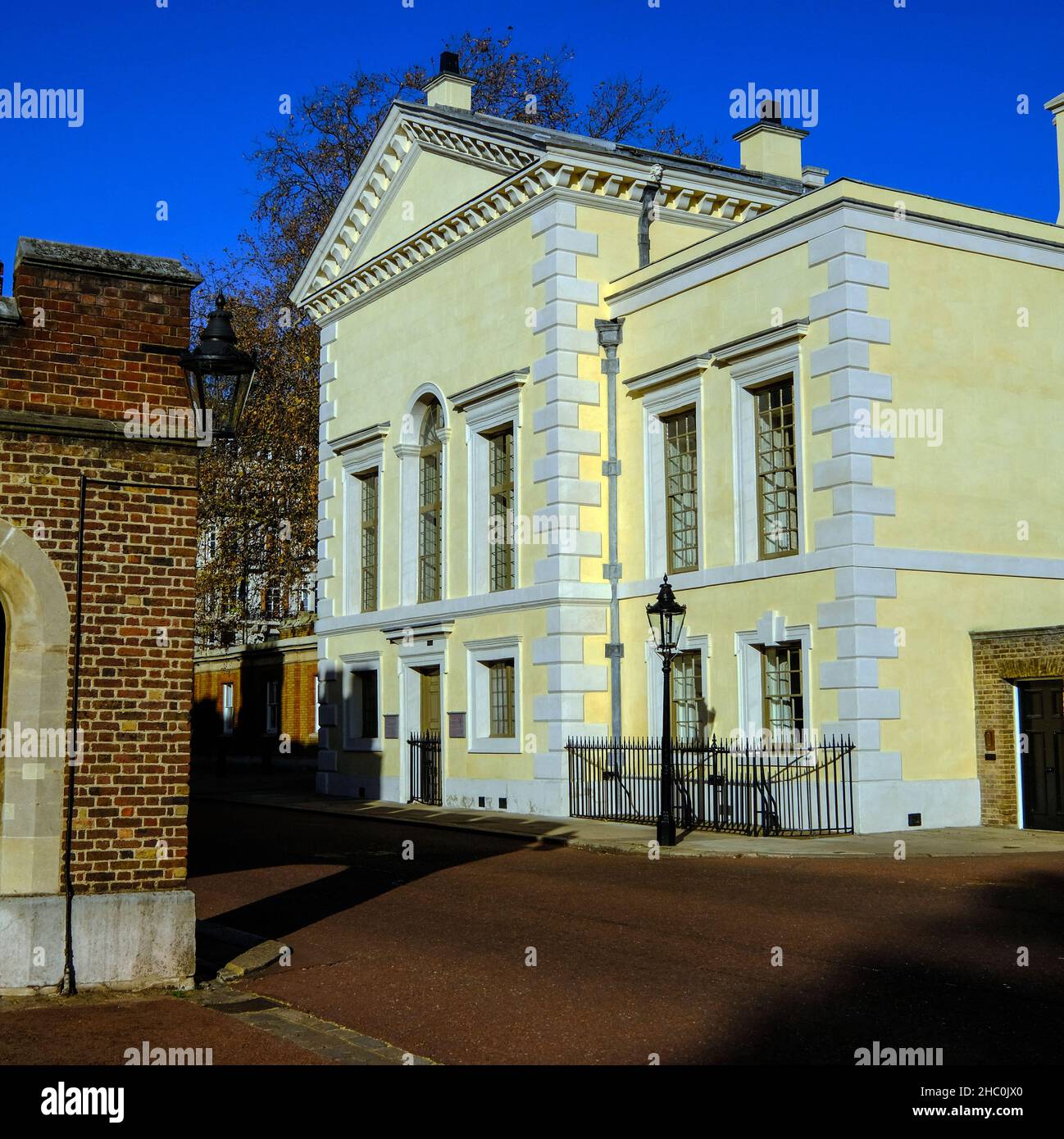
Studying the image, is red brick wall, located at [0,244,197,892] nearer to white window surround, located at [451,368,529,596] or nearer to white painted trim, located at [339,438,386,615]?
white window surround, located at [451,368,529,596]

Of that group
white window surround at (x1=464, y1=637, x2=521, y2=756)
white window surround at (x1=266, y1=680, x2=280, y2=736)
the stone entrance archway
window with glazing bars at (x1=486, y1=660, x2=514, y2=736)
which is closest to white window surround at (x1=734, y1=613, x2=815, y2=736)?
the stone entrance archway

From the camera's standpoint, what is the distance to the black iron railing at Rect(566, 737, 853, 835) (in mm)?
19891

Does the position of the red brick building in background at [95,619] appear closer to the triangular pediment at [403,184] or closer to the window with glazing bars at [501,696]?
the window with glazing bars at [501,696]

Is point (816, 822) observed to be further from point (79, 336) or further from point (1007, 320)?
point (79, 336)

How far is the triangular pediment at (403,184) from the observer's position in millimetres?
27062

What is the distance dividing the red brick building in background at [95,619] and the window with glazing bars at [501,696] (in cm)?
1667

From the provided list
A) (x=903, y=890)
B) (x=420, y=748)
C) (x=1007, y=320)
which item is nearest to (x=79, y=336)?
(x=903, y=890)

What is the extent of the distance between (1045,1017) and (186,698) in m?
5.65

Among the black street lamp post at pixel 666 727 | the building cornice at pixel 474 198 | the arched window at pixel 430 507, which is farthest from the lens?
the arched window at pixel 430 507

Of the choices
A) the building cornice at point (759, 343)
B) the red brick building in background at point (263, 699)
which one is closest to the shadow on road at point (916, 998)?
the building cornice at point (759, 343)

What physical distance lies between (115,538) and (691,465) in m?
15.4

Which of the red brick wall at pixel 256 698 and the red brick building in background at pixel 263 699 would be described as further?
the red brick wall at pixel 256 698

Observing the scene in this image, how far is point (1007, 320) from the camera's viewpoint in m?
22.2

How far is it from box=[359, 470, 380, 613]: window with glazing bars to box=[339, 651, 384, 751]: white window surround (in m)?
1.17
